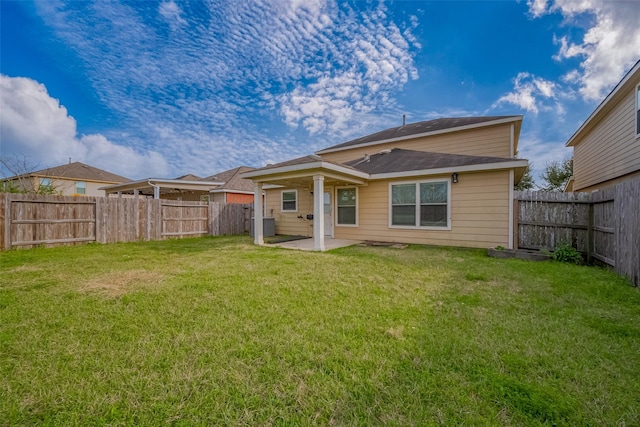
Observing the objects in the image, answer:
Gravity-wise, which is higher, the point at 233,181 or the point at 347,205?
the point at 233,181

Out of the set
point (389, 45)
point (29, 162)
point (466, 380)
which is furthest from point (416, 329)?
point (29, 162)

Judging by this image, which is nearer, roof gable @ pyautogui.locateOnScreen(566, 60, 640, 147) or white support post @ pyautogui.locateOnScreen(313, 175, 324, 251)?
roof gable @ pyautogui.locateOnScreen(566, 60, 640, 147)

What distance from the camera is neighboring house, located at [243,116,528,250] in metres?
7.41

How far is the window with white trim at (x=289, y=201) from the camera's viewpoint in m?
11.6

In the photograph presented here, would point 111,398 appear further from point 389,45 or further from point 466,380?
point 389,45

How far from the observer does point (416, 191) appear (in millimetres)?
8398

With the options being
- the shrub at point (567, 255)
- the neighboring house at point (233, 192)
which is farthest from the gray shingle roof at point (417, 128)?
the neighboring house at point (233, 192)

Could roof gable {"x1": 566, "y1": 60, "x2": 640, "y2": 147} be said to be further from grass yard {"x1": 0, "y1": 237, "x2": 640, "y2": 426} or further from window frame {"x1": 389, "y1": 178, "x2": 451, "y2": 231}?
grass yard {"x1": 0, "y1": 237, "x2": 640, "y2": 426}

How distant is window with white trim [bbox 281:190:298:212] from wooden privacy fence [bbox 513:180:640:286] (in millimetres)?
7733

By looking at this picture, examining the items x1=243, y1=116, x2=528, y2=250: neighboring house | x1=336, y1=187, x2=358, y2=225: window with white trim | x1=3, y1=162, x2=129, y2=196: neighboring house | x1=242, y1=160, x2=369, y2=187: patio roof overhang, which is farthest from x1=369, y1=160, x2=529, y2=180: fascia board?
x1=3, y1=162, x2=129, y2=196: neighboring house

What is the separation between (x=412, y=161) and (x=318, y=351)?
26.7ft

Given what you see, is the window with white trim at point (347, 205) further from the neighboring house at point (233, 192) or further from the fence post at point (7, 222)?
the neighboring house at point (233, 192)

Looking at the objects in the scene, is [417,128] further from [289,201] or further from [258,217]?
[258,217]

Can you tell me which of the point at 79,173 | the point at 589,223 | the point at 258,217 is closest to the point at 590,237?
the point at 589,223
